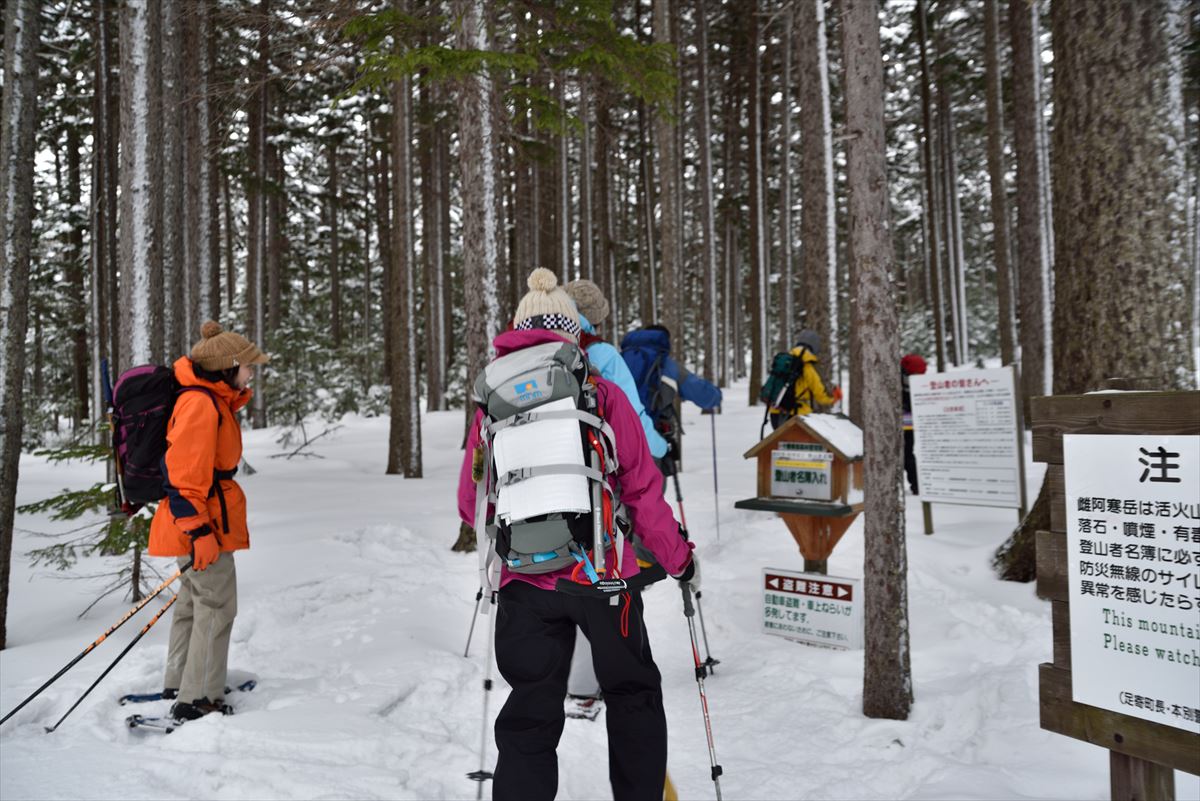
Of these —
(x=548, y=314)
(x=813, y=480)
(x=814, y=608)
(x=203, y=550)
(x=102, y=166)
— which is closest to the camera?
(x=548, y=314)

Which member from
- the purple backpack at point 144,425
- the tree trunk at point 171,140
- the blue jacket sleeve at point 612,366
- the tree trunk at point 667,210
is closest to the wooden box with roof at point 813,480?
the blue jacket sleeve at point 612,366

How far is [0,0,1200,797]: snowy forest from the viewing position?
182 inches

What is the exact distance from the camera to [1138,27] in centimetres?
468

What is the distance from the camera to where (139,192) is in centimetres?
628

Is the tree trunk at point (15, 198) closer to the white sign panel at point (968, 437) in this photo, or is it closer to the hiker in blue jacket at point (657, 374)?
the hiker in blue jacket at point (657, 374)

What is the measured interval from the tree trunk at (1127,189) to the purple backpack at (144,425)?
5.69m

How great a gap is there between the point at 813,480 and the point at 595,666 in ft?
11.3

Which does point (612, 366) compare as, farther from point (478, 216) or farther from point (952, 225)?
point (952, 225)

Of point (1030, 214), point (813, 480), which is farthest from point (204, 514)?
point (1030, 214)

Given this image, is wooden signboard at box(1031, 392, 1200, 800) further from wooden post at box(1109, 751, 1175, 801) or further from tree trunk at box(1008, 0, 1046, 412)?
tree trunk at box(1008, 0, 1046, 412)

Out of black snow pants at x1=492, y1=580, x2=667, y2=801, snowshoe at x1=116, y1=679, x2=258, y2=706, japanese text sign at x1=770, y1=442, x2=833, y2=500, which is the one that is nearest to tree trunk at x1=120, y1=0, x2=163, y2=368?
snowshoe at x1=116, y1=679, x2=258, y2=706

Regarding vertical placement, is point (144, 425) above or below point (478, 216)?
below

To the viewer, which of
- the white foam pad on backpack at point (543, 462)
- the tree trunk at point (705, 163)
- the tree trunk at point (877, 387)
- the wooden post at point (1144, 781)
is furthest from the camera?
the tree trunk at point (705, 163)

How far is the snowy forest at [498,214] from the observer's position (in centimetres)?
462
